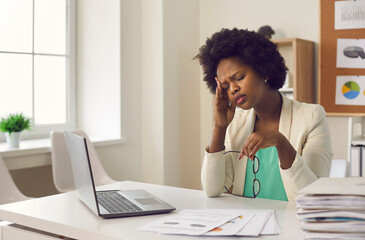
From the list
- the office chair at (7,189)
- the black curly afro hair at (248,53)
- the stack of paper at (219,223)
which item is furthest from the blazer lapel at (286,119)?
the office chair at (7,189)

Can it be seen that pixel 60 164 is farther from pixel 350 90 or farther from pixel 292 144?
pixel 350 90

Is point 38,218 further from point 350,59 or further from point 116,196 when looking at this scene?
point 350,59

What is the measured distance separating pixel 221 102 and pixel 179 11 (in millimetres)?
2623

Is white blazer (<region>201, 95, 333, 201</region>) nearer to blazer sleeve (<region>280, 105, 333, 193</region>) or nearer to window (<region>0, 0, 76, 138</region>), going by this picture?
blazer sleeve (<region>280, 105, 333, 193</region>)

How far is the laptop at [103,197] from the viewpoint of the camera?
57.0 inches

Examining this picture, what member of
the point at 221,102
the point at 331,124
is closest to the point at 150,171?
the point at 331,124

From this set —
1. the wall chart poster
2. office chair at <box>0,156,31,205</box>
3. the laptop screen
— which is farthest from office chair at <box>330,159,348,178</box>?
office chair at <box>0,156,31,205</box>

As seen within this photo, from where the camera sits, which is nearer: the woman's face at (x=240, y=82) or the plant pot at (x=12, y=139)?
the woman's face at (x=240, y=82)

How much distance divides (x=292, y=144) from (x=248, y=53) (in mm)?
375

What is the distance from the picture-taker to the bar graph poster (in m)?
3.82

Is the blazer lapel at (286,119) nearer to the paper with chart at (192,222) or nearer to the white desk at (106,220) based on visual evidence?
the white desk at (106,220)

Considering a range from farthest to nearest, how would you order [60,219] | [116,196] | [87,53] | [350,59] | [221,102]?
[87,53] < [350,59] < [221,102] < [116,196] < [60,219]

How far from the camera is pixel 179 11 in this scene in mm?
4359

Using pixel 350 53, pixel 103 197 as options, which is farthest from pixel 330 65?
pixel 103 197
